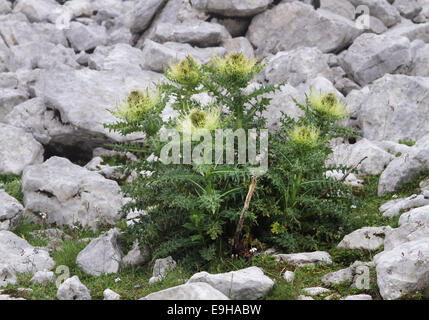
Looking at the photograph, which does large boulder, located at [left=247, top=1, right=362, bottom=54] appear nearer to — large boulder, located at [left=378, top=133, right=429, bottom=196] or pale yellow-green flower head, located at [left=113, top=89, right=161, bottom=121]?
large boulder, located at [left=378, top=133, right=429, bottom=196]

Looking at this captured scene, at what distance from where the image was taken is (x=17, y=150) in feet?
34.1

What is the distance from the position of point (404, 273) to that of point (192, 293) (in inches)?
79.4

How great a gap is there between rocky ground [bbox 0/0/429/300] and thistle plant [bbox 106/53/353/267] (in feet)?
1.02

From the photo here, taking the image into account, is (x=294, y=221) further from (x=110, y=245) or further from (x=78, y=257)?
(x=78, y=257)

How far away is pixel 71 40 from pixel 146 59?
3.80 m

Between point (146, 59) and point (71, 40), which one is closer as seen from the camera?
point (146, 59)

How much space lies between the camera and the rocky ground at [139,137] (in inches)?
217

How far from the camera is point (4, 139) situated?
1042 cm

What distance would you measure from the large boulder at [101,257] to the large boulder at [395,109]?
20.3 ft

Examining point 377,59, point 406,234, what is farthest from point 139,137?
point 406,234

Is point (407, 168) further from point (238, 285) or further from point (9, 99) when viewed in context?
point (9, 99)

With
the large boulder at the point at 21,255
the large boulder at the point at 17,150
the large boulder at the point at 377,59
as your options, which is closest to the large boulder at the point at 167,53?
the large boulder at the point at 377,59

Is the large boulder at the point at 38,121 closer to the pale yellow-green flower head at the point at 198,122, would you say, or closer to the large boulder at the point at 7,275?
the large boulder at the point at 7,275
